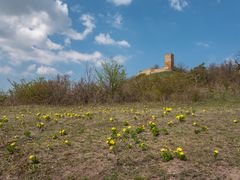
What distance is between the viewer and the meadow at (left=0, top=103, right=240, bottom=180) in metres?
3.97

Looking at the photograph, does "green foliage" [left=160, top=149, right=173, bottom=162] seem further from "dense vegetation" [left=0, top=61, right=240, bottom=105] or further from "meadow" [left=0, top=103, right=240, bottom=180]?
"dense vegetation" [left=0, top=61, right=240, bottom=105]

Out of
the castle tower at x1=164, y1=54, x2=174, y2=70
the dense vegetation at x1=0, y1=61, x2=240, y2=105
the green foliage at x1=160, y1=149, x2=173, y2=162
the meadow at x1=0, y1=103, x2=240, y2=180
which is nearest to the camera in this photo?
the meadow at x1=0, y1=103, x2=240, y2=180

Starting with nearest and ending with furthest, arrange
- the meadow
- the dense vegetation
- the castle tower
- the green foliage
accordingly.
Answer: the meadow
the green foliage
the dense vegetation
the castle tower

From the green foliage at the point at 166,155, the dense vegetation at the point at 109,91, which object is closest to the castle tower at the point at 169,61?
Result: the dense vegetation at the point at 109,91

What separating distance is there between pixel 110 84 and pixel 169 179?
12.8 meters

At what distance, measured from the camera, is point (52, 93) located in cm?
1466

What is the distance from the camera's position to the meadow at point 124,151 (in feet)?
13.0

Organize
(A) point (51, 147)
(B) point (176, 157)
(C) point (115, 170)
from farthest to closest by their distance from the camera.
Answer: (A) point (51, 147)
(B) point (176, 157)
(C) point (115, 170)

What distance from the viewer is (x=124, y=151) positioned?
4578mm

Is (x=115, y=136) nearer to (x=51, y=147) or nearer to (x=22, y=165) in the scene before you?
(x=51, y=147)

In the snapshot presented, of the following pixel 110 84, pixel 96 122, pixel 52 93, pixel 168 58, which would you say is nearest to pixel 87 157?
pixel 96 122

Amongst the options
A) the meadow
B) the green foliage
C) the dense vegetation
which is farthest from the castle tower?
the green foliage

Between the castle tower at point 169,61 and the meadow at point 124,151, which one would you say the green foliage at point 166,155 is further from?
the castle tower at point 169,61

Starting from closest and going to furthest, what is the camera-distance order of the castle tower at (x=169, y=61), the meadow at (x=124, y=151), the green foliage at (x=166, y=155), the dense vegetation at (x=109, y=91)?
the meadow at (x=124, y=151)
the green foliage at (x=166, y=155)
the dense vegetation at (x=109, y=91)
the castle tower at (x=169, y=61)
